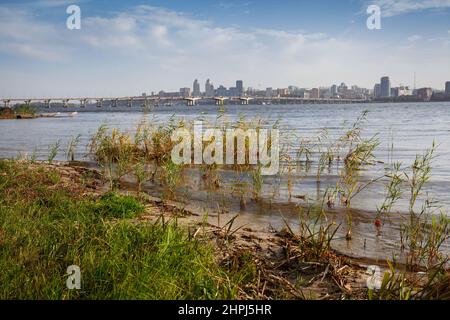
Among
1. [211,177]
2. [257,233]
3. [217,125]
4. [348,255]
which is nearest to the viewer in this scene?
[348,255]

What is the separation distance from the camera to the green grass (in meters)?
3.71

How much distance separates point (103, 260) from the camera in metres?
4.15

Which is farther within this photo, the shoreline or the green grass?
the shoreline

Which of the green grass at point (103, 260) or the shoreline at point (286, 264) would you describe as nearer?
the green grass at point (103, 260)

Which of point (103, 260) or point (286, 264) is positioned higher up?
point (103, 260)

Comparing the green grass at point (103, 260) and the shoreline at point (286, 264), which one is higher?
the green grass at point (103, 260)

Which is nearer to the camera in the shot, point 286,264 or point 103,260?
point 103,260

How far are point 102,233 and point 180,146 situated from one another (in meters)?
8.46

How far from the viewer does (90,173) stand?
445 inches

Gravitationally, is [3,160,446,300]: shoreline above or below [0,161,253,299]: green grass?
below

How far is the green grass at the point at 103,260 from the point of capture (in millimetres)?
3709
